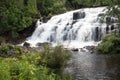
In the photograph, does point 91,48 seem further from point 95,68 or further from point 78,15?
point 78,15

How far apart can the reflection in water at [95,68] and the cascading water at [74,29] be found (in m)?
9.69

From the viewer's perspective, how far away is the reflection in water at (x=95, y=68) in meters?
19.6

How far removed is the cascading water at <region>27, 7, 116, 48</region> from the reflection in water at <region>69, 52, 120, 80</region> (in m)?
9.69

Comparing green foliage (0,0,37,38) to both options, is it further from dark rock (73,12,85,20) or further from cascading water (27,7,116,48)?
dark rock (73,12,85,20)

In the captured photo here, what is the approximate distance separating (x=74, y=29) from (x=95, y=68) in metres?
18.6

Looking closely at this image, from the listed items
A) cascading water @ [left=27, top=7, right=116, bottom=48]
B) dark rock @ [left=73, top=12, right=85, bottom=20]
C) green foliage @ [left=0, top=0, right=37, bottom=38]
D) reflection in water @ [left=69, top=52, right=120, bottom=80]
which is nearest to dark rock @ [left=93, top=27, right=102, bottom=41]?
cascading water @ [left=27, top=7, right=116, bottom=48]

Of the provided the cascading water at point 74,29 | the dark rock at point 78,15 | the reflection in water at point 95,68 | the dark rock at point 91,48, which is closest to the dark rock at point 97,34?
the cascading water at point 74,29

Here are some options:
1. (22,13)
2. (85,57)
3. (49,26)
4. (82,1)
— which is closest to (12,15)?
(22,13)

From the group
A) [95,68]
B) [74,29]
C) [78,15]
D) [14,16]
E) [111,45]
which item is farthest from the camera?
[14,16]

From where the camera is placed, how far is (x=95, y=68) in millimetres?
22781

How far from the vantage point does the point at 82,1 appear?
2287 inches

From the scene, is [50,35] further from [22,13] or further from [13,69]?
[13,69]

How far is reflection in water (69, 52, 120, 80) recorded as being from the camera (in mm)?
19625

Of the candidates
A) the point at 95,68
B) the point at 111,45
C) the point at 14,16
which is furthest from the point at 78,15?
the point at 95,68
